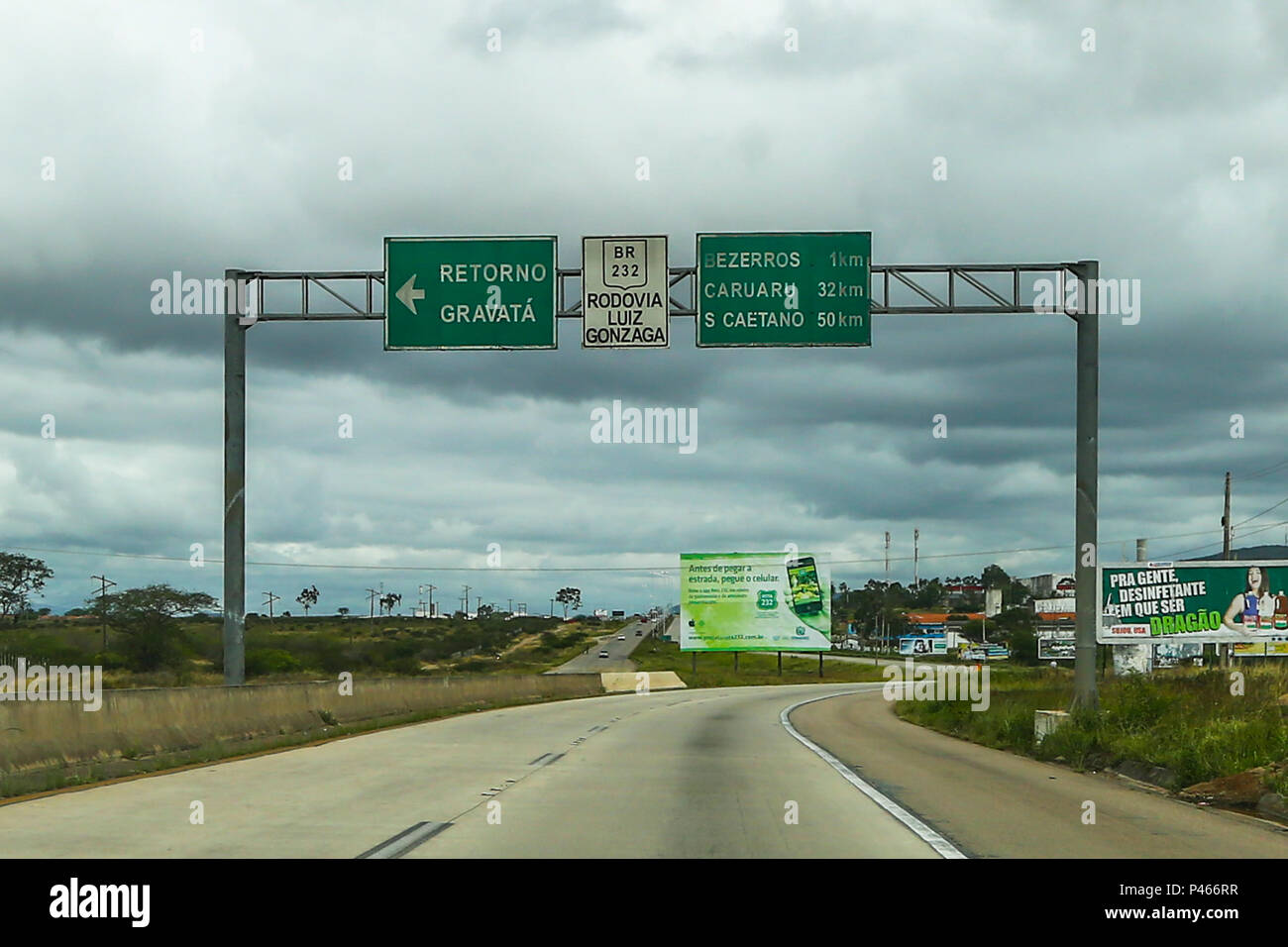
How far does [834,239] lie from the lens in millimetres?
24500

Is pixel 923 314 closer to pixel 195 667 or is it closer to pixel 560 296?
pixel 560 296

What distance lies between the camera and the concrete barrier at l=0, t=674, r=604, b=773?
58.1 feet

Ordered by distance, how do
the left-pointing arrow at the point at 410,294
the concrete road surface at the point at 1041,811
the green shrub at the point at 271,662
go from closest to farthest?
the concrete road surface at the point at 1041,811, the left-pointing arrow at the point at 410,294, the green shrub at the point at 271,662

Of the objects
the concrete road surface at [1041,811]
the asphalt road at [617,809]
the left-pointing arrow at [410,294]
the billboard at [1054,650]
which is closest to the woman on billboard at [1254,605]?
the concrete road surface at [1041,811]

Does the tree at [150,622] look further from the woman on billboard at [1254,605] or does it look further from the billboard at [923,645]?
the billboard at [923,645]

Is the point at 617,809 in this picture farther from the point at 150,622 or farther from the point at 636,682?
the point at 636,682

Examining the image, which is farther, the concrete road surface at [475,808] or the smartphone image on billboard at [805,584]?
the smartphone image on billboard at [805,584]

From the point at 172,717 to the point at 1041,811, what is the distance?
1334 centimetres

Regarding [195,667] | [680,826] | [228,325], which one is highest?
[228,325]

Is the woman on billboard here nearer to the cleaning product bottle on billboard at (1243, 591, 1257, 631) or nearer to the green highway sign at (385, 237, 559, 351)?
the cleaning product bottle on billboard at (1243, 591, 1257, 631)

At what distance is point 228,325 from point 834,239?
11126 mm

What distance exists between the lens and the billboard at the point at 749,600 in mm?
78812

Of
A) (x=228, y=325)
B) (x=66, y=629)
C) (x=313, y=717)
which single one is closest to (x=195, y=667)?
(x=66, y=629)

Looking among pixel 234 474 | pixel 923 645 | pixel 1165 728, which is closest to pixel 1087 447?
pixel 1165 728
